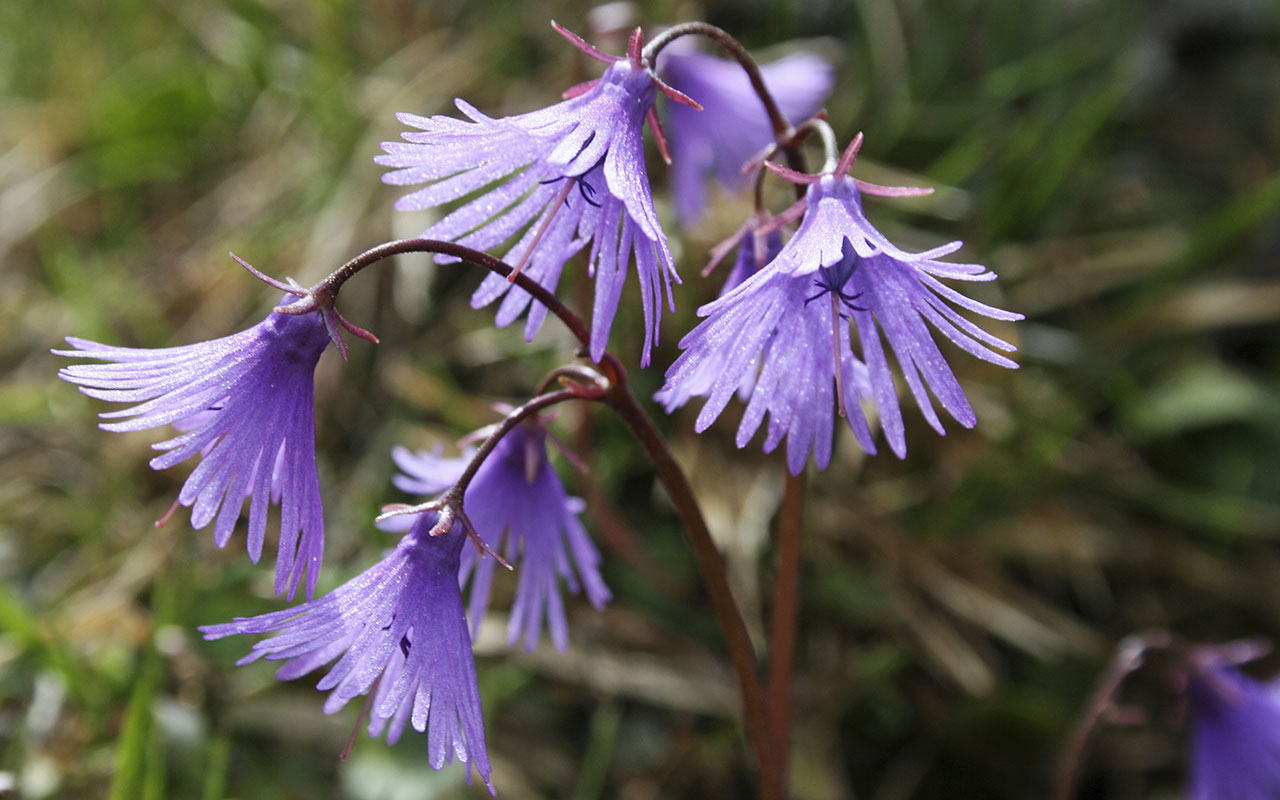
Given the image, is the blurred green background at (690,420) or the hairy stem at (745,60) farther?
the blurred green background at (690,420)

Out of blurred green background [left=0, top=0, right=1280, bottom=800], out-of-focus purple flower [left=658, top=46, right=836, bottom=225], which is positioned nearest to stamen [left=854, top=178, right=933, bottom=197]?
out-of-focus purple flower [left=658, top=46, right=836, bottom=225]

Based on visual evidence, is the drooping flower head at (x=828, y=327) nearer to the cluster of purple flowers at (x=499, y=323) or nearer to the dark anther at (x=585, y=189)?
the cluster of purple flowers at (x=499, y=323)

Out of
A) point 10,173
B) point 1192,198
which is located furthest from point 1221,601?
point 10,173

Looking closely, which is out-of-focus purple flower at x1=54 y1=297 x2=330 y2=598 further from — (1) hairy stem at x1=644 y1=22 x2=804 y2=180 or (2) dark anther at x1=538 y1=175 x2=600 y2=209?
(1) hairy stem at x1=644 y1=22 x2=804 y2=180

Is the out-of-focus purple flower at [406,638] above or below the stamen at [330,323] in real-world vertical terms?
below

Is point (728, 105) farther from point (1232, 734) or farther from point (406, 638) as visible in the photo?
point (1232, 734)

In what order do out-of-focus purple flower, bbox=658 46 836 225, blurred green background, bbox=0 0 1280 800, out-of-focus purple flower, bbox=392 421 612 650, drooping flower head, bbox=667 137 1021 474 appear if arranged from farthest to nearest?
blurred green background, bbox=0 0 1280 800
out-of-focus purple flower, bbox=658 46 836 225
out-of-focus purple flower, bbox=392 421 612 650
drooping flower head, bbox=667 137 1021 474

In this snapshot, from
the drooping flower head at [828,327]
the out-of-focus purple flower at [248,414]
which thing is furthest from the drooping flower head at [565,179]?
the out-of-focus purple flower at [248,414]
